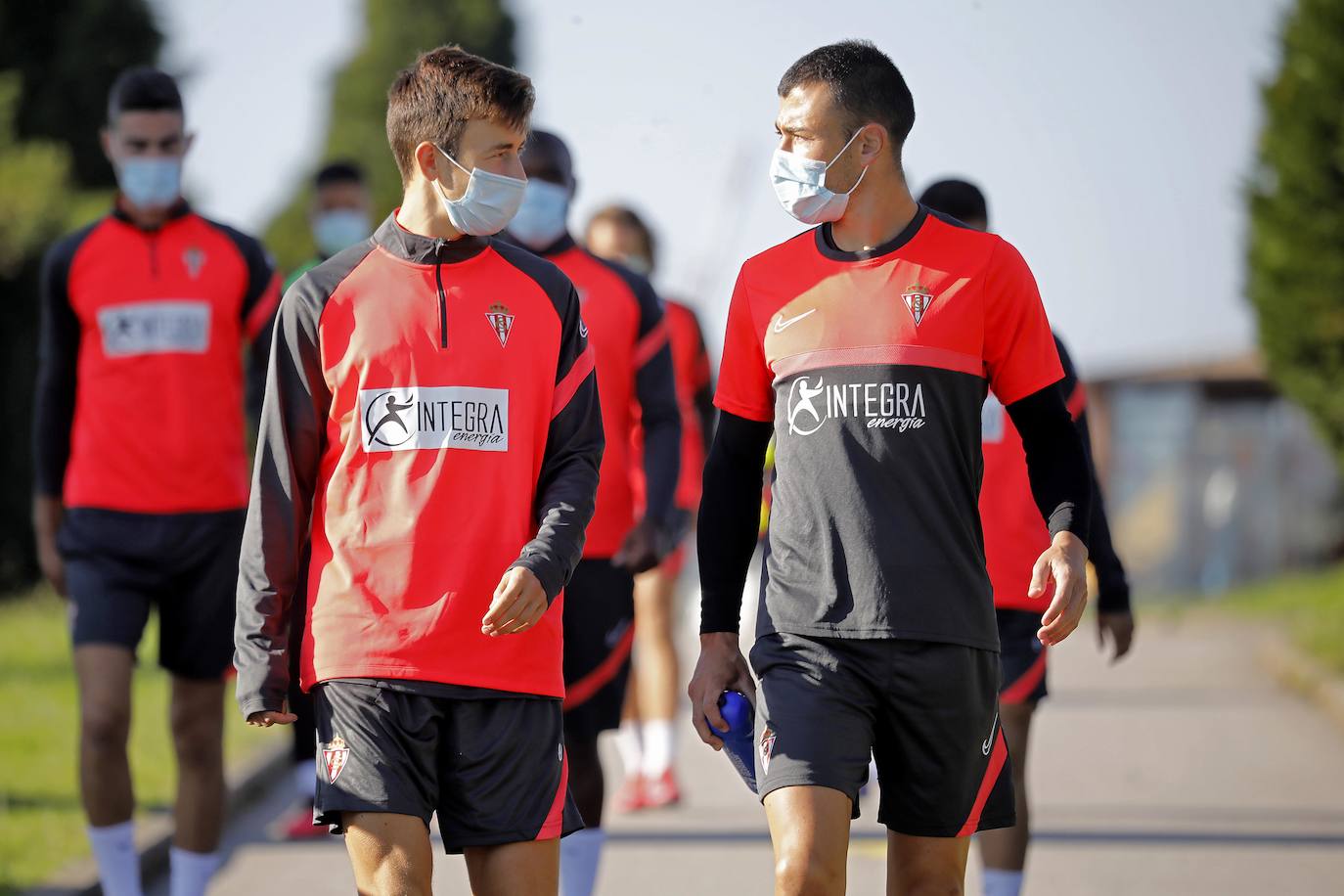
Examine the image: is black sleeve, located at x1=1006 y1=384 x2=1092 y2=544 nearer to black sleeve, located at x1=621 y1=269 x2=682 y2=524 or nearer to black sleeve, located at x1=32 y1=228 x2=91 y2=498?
black sleeve, located at x1=621 y1=269 x2=682 y2=524

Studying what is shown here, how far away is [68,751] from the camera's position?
10.8 meters

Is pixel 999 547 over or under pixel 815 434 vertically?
under

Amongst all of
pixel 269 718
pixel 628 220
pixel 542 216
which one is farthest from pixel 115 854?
pixel 628 220

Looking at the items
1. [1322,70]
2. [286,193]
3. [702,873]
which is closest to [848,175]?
[702,873]

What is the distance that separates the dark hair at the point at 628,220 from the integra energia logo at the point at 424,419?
5.84m

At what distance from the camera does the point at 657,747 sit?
10.1m

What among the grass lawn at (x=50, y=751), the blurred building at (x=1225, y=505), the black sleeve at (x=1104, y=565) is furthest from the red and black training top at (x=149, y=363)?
the blurred building at (x=1225, y=505)

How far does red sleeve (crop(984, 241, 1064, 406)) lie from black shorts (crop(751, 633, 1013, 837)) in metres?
0.62

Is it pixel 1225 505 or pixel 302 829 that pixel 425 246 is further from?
pixel 1225 505

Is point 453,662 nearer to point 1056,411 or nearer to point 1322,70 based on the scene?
point 1056,411

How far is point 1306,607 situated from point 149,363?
754 inches

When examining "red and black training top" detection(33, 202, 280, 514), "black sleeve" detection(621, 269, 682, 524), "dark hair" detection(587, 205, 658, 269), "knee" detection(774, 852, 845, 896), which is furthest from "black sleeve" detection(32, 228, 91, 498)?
"dark hair" detection(587, 205, 658, 269)

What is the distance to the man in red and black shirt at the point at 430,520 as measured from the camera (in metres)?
4.35

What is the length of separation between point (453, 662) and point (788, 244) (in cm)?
128
